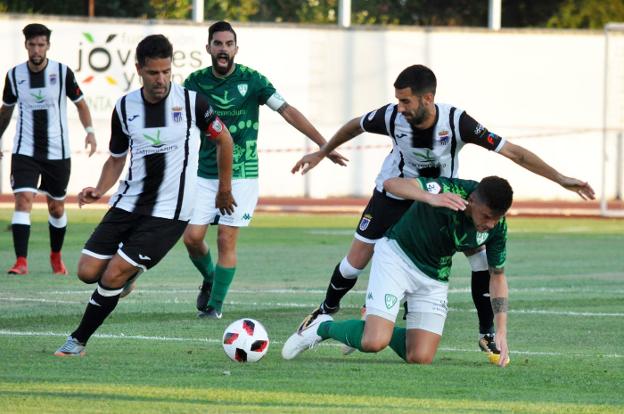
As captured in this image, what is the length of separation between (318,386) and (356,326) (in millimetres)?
1072

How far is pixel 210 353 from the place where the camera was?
29.8ft

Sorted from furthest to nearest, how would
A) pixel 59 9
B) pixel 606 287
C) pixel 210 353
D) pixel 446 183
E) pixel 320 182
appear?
pixel 59 9
pixel 320 182
pixel 606 287
pixel 210 353
pixel 446 183

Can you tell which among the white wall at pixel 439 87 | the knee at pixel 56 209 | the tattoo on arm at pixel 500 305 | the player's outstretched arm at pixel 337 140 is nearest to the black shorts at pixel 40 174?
the knee at pixel 56 209

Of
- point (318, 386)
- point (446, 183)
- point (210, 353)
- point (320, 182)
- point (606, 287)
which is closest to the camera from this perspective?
point (318, 386)

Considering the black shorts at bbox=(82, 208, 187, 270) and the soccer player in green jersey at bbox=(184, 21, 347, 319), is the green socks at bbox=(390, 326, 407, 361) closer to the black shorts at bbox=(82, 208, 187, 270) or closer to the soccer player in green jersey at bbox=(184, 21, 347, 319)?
the black shorts at bbox=(82, 208, 187, 270)

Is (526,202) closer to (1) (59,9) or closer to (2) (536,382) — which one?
(1) (59,9)

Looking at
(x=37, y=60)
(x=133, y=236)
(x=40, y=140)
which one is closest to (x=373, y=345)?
(x=133, y=236)

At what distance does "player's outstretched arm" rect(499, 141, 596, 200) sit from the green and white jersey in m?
0.58

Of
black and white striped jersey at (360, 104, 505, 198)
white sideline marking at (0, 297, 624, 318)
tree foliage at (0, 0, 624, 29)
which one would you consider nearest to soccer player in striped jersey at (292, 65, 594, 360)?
black and white striped jersey at (360, 104, 505, 198)

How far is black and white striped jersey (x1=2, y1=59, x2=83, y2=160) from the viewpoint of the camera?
14.1 meters

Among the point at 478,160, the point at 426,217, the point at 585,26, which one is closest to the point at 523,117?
the point at 478,160

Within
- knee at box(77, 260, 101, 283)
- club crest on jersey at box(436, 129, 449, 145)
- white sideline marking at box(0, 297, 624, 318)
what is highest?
club crest on jersey at box(436, 129, 449, 145)

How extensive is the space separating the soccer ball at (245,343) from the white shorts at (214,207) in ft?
8.65

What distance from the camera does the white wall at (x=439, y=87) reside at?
30.5 m
